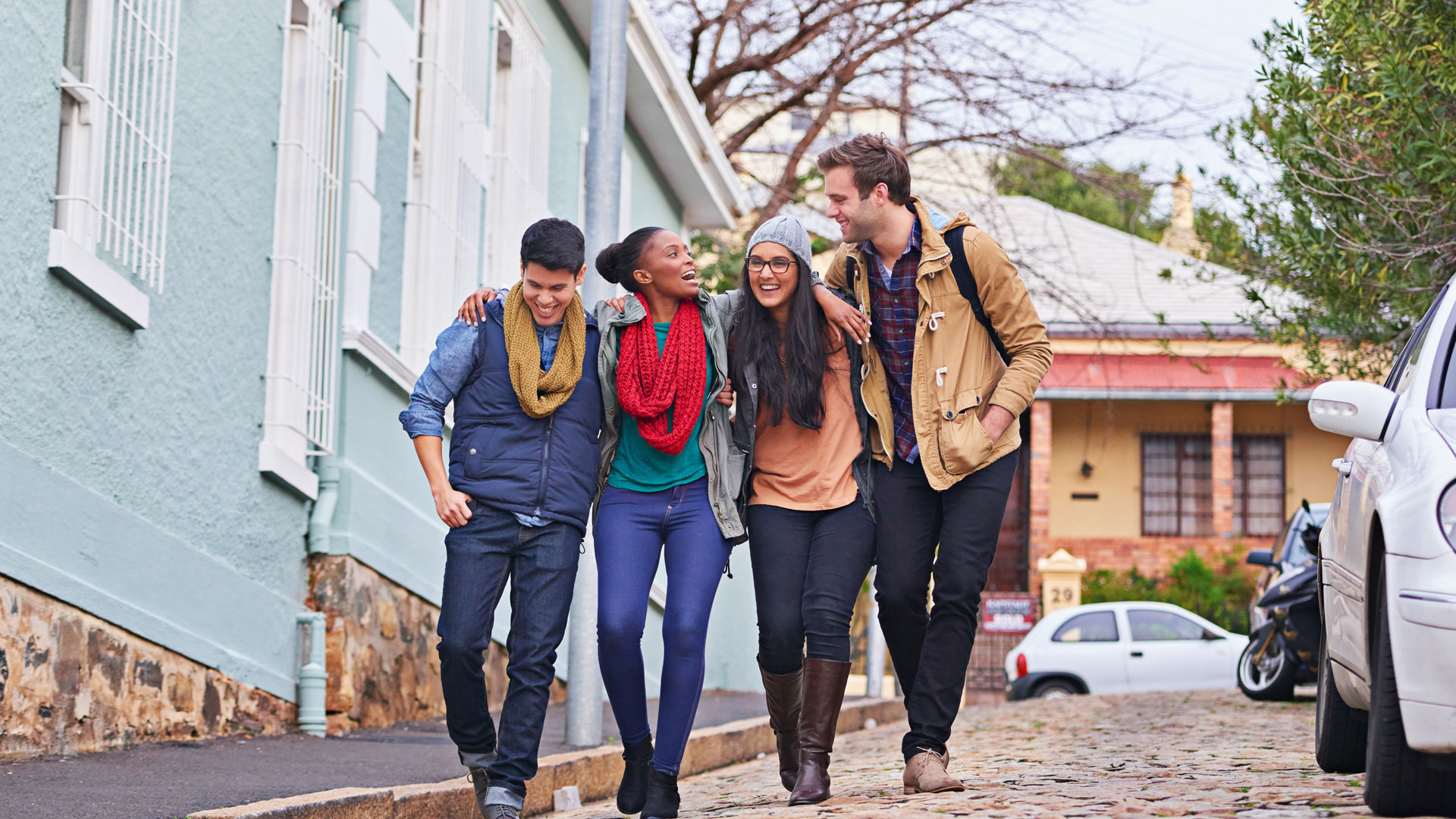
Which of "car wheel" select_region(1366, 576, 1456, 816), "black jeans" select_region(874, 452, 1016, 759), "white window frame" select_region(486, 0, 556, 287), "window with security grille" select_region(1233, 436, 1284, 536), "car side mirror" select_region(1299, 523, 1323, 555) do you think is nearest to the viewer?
"car wheel" select_region(1366, 576, 1456, 816)

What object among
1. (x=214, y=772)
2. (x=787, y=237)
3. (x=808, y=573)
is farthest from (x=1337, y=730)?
(x=214, y=772)

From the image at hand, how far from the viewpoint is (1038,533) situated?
2717 centimetres

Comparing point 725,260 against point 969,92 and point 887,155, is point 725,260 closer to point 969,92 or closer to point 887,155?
point 969,92

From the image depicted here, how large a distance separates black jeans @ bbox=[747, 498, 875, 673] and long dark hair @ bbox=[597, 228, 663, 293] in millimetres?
826

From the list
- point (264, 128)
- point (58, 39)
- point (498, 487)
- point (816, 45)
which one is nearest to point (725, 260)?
Answer: point (816, 45)

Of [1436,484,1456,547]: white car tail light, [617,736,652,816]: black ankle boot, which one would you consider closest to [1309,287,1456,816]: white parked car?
[1436,484,1456,547]: white car tail light

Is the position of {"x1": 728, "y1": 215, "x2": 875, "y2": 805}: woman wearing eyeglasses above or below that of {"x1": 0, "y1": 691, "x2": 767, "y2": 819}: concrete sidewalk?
above

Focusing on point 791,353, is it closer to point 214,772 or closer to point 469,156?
point 214,772

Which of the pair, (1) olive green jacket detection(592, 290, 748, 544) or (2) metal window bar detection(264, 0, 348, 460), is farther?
(2) metal window bar detection(264, 0, 348, 460)

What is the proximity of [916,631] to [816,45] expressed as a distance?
13.2m

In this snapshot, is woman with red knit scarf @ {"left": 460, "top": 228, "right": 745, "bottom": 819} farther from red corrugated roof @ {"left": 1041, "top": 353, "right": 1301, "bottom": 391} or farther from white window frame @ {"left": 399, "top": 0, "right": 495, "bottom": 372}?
red corrugated roof @ {"left": 1041, "top": 353, "right": 1301, "bottom": 391}

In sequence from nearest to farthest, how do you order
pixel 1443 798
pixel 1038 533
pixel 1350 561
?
pixel 1443 798, pixel 1350 561, pixel 1038 533

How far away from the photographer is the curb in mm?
4723

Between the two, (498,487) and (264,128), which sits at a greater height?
(264,128)
